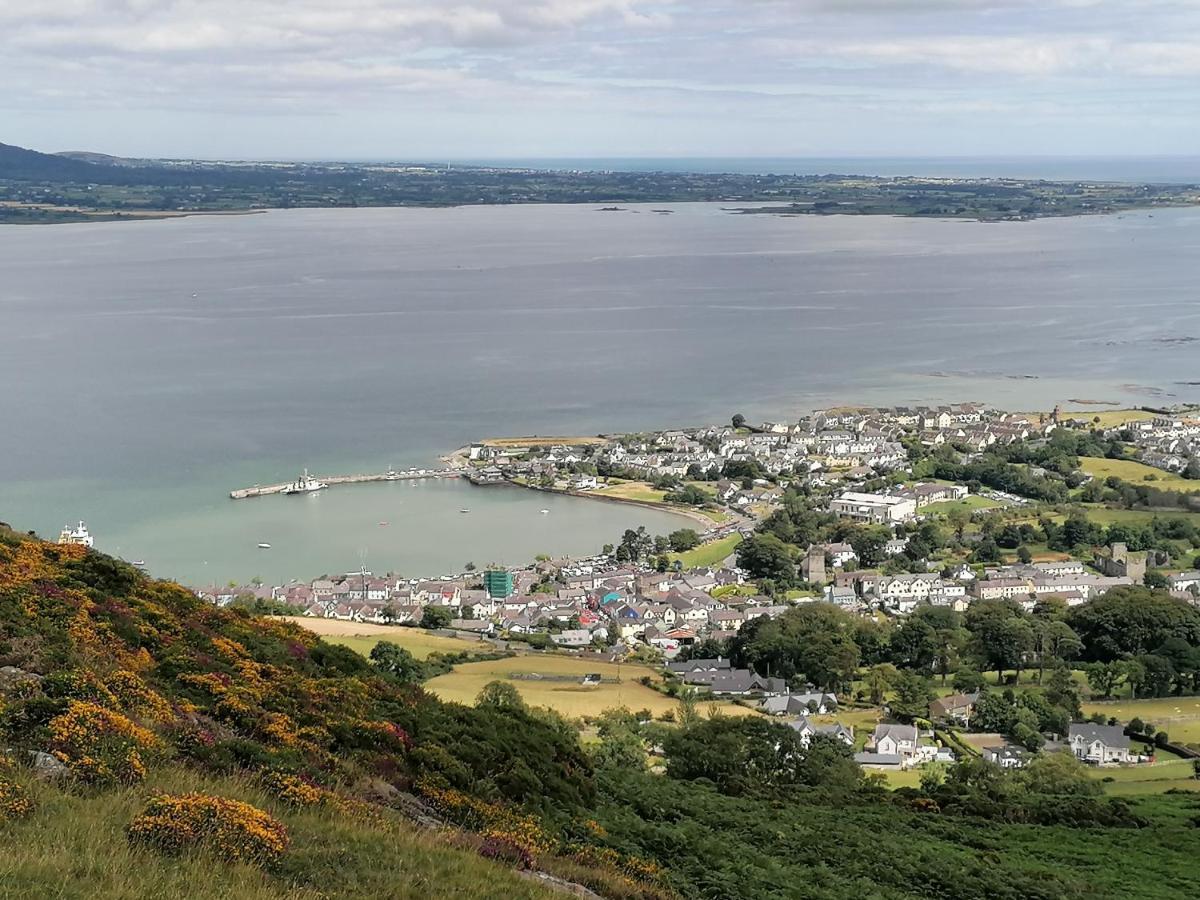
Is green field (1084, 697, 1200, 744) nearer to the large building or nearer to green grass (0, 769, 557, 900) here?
the large building

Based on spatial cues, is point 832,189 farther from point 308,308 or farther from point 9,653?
point 9,653

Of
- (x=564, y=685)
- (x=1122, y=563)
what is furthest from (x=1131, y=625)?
(x=564, y=685)

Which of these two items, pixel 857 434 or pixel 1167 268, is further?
pixel 1167 268

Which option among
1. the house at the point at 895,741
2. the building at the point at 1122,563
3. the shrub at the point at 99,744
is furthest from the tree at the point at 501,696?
the building at the point at 1122,563

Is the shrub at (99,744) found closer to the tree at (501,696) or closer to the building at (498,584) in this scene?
the tree at (501,696)

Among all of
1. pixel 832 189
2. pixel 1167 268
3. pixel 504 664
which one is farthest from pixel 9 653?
pixel 832 189

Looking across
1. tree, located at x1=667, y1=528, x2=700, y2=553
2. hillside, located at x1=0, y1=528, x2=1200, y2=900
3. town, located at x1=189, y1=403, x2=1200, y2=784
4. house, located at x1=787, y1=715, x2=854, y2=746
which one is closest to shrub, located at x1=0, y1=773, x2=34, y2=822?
hillside, located at x1=0, y1=528, x2=1200, y2=900
